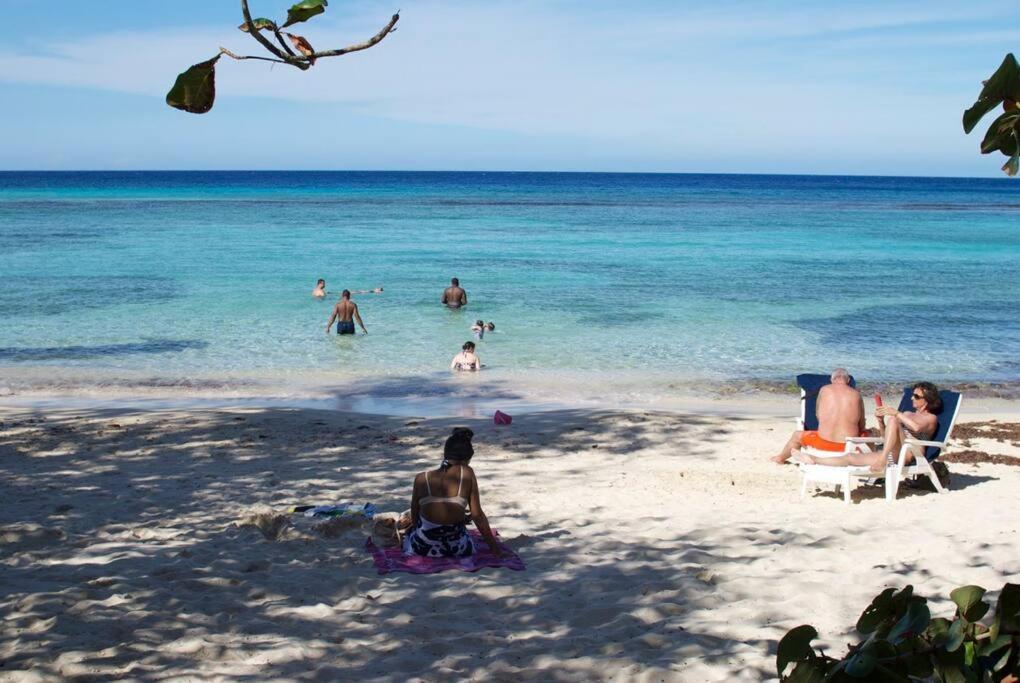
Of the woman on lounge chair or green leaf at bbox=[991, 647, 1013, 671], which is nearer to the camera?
green leaf at bbox=[991, 647, 1013, 671]

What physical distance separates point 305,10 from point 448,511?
5.26 m

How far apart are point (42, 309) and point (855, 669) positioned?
24284mm

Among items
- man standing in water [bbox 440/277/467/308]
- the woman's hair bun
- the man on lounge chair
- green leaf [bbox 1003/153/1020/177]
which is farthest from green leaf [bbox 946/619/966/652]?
man standing in water [bbox 440/277/467/308]

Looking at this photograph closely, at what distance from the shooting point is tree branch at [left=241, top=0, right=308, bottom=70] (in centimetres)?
196

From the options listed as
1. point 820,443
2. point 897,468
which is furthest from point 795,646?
point 820,443

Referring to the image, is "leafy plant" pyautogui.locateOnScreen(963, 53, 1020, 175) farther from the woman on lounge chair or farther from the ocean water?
the ocean water

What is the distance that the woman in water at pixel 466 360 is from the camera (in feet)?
54.5

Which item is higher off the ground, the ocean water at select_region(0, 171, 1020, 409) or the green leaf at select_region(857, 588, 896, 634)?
the green leaf at select_region(857, 588, 896, 634)

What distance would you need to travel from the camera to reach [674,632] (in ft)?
18.4

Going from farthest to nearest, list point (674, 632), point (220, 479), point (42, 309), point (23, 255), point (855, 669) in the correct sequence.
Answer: point (23, 255) → point (42, 309) → point (220, 479) → point (674, 632) → point (855, 669)

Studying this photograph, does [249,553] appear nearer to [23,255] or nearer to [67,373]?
[67,373]

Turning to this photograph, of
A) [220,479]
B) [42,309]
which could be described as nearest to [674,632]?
[220,479]

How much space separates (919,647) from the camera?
1701 mm

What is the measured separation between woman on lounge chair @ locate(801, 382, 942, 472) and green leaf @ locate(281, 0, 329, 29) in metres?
7.81
